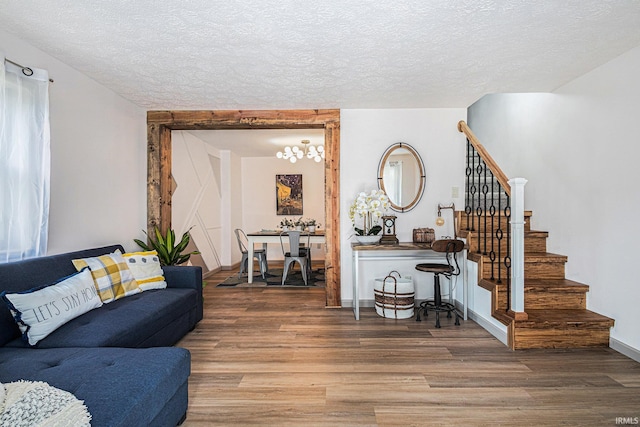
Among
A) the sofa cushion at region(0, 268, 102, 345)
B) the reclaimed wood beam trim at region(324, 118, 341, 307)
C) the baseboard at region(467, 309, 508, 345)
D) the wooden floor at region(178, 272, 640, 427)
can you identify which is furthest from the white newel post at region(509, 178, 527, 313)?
the sofa cushion at region(0, 268, 102, 345)

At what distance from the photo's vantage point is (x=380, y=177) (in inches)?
167

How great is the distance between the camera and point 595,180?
120 inches

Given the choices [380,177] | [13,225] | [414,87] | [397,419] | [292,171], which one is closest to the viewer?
[397,419]

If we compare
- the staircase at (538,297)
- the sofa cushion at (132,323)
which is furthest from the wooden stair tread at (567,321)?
the sofa cushion at (132,323)

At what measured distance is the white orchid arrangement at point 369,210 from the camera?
12.6 feet

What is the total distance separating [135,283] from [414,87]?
3234mm

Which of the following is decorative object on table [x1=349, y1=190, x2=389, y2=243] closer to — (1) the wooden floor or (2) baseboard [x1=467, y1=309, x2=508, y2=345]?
(1) the wooden floor

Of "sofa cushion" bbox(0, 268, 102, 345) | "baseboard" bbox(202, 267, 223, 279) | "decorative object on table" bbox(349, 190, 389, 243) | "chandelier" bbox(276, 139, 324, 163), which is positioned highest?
"chandelier" bbox(276, 139, 324, 163)

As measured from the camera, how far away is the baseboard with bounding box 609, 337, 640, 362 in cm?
262

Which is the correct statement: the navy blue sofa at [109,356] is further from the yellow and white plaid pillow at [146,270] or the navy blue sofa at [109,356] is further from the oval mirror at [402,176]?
the oval mirror at [402,176]

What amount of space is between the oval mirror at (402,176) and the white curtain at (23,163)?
127 inches

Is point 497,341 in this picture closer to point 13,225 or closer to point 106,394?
point 106,394

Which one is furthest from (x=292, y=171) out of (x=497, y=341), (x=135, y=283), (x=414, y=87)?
(x=497, y=341)

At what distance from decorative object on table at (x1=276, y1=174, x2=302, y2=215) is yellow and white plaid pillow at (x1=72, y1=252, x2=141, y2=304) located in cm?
504
